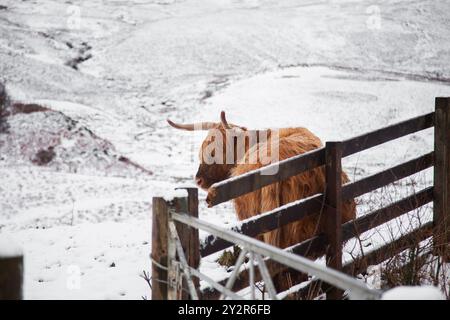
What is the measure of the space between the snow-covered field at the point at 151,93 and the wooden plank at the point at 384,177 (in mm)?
1978

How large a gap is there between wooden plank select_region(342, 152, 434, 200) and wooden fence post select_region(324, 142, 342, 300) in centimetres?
15

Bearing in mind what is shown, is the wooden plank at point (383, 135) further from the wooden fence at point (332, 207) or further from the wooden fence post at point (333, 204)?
the wooden fence post at point (333, 204)

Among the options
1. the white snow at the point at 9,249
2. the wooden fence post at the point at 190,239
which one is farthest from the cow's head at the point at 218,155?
the white snow at the point at 9,249

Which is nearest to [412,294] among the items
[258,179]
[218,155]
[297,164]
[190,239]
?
[190,239]

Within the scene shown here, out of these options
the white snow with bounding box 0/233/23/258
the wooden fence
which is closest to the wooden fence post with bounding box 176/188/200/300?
the wooden fence

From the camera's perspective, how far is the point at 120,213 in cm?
1102

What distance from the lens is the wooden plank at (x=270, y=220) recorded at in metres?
2.88

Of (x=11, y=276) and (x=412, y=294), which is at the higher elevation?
(x=412, y=294)

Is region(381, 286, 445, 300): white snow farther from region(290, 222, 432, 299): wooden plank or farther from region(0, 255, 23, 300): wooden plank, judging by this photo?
region(290, 222, 432, 299): wooden plank

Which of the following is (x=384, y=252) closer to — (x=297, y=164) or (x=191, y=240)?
(x=297, y=164)

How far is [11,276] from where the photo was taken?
84.8 inches

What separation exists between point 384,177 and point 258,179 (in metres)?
1.38

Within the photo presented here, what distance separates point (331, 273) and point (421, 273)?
2.06 metres
